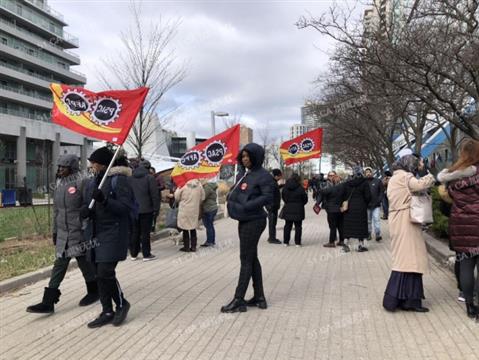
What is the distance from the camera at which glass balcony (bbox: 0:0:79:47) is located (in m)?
67.9

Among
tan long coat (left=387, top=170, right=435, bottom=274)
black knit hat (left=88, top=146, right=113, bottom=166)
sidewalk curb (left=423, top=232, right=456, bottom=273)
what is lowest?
sidewalk curb (left=423, top=232, right=456, bottom=273)

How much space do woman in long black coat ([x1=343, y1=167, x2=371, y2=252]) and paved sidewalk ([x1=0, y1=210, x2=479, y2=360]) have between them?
7.29ft

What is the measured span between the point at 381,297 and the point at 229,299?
77.9 inches

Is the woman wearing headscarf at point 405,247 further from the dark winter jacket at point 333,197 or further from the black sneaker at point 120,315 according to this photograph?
the dark winter jacket at point 333,197

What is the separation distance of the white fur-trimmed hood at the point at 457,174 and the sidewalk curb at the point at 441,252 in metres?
2.88

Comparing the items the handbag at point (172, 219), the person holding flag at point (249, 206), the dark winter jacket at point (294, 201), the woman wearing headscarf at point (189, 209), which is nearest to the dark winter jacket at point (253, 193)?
the person holding flag at point (249, 206)

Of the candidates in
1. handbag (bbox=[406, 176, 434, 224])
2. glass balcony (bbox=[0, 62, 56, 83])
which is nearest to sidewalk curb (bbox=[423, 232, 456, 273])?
handbag (bbox=[406, 176, 434, 224])

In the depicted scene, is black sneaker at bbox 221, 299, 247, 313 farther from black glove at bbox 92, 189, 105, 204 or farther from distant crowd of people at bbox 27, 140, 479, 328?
black glove at bbox 92, 189, 105, 204

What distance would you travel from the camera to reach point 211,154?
980 cm

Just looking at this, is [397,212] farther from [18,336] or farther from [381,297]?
[18,336]

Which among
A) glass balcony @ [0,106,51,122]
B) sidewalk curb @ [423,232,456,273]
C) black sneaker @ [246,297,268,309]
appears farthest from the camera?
Result: glass balcony @ [0,106,51,122]

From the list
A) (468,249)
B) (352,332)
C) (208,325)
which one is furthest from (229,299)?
(468,249)

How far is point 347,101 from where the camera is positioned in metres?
20.5

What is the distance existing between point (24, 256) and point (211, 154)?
4.11m
